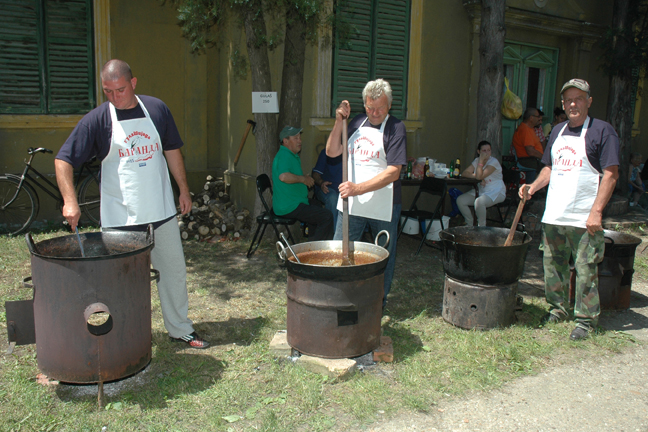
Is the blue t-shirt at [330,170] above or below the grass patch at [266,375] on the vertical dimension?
above

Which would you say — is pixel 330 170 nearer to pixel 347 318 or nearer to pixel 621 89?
pixel 347 318

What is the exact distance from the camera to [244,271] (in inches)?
235

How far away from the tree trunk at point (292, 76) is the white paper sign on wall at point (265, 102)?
0.29 metres

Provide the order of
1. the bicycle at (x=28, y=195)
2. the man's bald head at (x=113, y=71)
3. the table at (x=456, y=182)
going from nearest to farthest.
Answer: the man's bald head at (x=113, y=71)
the table at (x=456, y=182)
the bicycle at (x=28, y=195)

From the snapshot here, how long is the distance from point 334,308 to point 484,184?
4600 millimetres

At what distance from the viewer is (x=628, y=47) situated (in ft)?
31.7

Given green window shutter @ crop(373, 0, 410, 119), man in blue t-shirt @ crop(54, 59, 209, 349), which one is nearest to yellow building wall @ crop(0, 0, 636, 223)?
green window shutter @ crop(373, 0, 410, 119)

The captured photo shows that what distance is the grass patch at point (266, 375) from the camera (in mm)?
3051

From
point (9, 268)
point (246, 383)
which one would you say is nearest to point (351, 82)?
point (9, 268)

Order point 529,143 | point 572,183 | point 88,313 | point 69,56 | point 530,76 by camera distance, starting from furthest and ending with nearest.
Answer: point 530,76 → point 529,143 → point 69,56 → point 572,183 → point 88,313

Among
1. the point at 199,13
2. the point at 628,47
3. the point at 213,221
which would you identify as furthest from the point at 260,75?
the point at 628,47

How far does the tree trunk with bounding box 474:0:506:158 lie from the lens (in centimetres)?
791

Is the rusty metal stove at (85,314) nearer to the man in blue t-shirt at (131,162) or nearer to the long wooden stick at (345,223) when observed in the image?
the man in blue t-shirt at (131,162)

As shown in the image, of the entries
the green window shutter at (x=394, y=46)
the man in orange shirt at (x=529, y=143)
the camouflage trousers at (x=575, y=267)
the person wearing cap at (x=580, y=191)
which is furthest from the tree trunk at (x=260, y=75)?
the man in orange shirt at (x=529, y=143)
